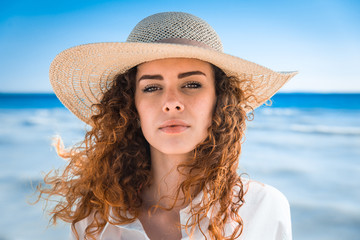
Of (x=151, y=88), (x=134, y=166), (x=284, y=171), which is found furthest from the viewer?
(x=284, y=171)

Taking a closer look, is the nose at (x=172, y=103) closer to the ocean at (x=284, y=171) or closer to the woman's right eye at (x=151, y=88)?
the woman's right eye at (x=151, y=88)

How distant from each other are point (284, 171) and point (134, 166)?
4703 mm

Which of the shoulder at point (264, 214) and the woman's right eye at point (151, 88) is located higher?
the woman's right eye at point (151, 88)

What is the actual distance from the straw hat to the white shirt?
611 millimetres

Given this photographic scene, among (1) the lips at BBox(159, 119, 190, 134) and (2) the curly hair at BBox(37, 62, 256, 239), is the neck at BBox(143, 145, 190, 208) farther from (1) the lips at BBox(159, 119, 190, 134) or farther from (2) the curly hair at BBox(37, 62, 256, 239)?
(1) the lips at BBox(159, 119, 190, 134)

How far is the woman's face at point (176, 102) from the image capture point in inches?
62.7

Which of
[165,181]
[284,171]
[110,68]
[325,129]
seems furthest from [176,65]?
[325,129]

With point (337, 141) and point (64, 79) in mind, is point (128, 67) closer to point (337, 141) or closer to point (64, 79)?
point (64, 79)

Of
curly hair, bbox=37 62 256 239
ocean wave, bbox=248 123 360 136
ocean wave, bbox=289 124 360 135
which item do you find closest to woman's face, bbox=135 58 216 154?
curly hair, bbox=37 62 256 239

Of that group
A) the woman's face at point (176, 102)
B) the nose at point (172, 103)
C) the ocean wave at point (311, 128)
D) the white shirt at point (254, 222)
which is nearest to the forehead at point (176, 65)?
the woman's face at point (176, 102)

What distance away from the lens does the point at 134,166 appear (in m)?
1.96

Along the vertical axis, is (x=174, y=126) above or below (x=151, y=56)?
below

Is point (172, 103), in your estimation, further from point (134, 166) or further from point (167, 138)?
point (134, 166)

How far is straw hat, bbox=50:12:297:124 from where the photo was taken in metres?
1.55
